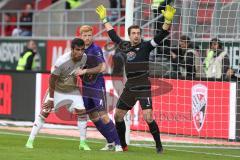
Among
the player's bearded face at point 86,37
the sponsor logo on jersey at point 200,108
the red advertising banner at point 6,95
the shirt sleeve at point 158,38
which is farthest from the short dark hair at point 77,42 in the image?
the red advertising banner at point 6,95

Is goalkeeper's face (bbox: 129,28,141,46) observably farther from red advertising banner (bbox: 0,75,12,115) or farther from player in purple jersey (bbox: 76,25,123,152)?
red advertising banner (bbox: 0,75,12,115)

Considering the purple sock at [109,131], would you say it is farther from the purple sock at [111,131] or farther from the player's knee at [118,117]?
the player's knee at [118,117]

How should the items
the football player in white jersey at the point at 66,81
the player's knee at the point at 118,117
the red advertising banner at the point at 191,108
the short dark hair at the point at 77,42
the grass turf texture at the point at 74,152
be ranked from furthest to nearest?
1. the red advertising banner at the point at 191,108
2. the player's knee at the point at 118,117
3. the football player in white jersey at the point at 66,81
4. the short dark hair at the point at 77,42
5. the grass turf texture at the point at 74,152

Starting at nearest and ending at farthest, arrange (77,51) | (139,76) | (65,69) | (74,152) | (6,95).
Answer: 1. (74,152)
2. (77,51)
3. (65,69)
4. (139,76)
5. (6,95)

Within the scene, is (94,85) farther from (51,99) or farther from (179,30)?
(179,30)

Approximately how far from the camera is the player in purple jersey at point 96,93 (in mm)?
13805

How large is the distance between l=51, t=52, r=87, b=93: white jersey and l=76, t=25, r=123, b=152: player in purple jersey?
0.18 metres

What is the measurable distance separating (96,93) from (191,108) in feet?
15.4

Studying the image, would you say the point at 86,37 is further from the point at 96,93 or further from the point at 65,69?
the point at 96,93

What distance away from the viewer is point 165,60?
17.9 meters

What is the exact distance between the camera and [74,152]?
13.1m

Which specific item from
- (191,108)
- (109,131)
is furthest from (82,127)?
(191,108)

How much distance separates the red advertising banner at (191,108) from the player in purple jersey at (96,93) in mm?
3784

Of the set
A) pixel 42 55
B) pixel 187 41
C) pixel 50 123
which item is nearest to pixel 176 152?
pixel 187 41
